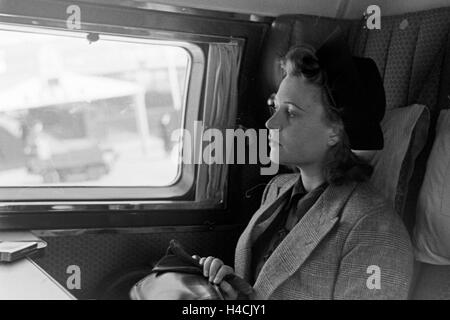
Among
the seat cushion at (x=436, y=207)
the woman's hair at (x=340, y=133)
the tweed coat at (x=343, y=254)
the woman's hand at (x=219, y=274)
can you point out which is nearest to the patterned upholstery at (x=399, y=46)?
the seat cushion at (x=436, y=207)

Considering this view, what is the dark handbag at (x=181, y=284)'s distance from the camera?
125cm

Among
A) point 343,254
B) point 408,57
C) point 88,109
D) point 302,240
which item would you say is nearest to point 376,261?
point 343,254

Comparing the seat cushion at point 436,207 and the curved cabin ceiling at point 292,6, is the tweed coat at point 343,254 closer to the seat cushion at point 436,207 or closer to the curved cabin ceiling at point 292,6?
the seat cushion at point 436,207

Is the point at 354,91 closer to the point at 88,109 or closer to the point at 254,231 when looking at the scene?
the point at 254,231

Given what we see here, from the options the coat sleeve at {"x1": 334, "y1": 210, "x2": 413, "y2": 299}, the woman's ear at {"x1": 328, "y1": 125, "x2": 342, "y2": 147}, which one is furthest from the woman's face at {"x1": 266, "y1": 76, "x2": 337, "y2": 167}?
the coat sleeve at {"x1": 334, "y1": 210, "x2": 413, "y2": 299}

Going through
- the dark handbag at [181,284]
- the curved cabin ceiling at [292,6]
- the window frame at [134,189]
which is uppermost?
the curved cabin ceiling at [292,6]

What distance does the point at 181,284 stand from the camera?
50.7 inches

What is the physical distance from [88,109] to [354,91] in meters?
0.95

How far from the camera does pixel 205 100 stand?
200 cm

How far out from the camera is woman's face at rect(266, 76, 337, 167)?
146 centimetres

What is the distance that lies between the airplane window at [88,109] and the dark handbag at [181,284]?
0.63m

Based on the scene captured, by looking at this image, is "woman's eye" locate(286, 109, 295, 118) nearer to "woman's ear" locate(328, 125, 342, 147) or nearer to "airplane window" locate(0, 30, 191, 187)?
"woman's ear" locate(328, 125, 342, 147)

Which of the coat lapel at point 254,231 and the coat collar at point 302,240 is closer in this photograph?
the coat collar at point 302,240

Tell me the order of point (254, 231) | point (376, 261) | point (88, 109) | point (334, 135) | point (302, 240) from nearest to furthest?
point (376, 261) → point (302, 240) → point (334, 135) → point (254, 231) → point (88, 109)
